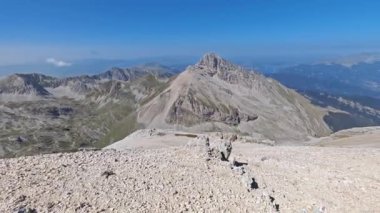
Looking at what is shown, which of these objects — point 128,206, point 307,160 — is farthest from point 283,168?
point 128,206

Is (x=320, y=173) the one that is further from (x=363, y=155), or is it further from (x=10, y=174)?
(x=10, y=174)

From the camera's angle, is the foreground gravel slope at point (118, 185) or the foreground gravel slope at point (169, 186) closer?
the foreground gravel slope at point (118, 185)

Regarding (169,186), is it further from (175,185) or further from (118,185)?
(118,185)

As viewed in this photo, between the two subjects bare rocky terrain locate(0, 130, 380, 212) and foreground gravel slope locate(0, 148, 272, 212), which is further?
bare rocky terrain locate(0, 130, 380, 212)

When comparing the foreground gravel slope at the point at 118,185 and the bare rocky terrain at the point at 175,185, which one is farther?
the bare rocky terrain at the point at 175,185

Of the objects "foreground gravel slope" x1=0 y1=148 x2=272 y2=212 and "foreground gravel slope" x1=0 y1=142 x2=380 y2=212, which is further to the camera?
"foreground gravel slope" x1=0 y1=142 x2=380 y2=212

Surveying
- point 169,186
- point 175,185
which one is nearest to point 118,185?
point 169,186
